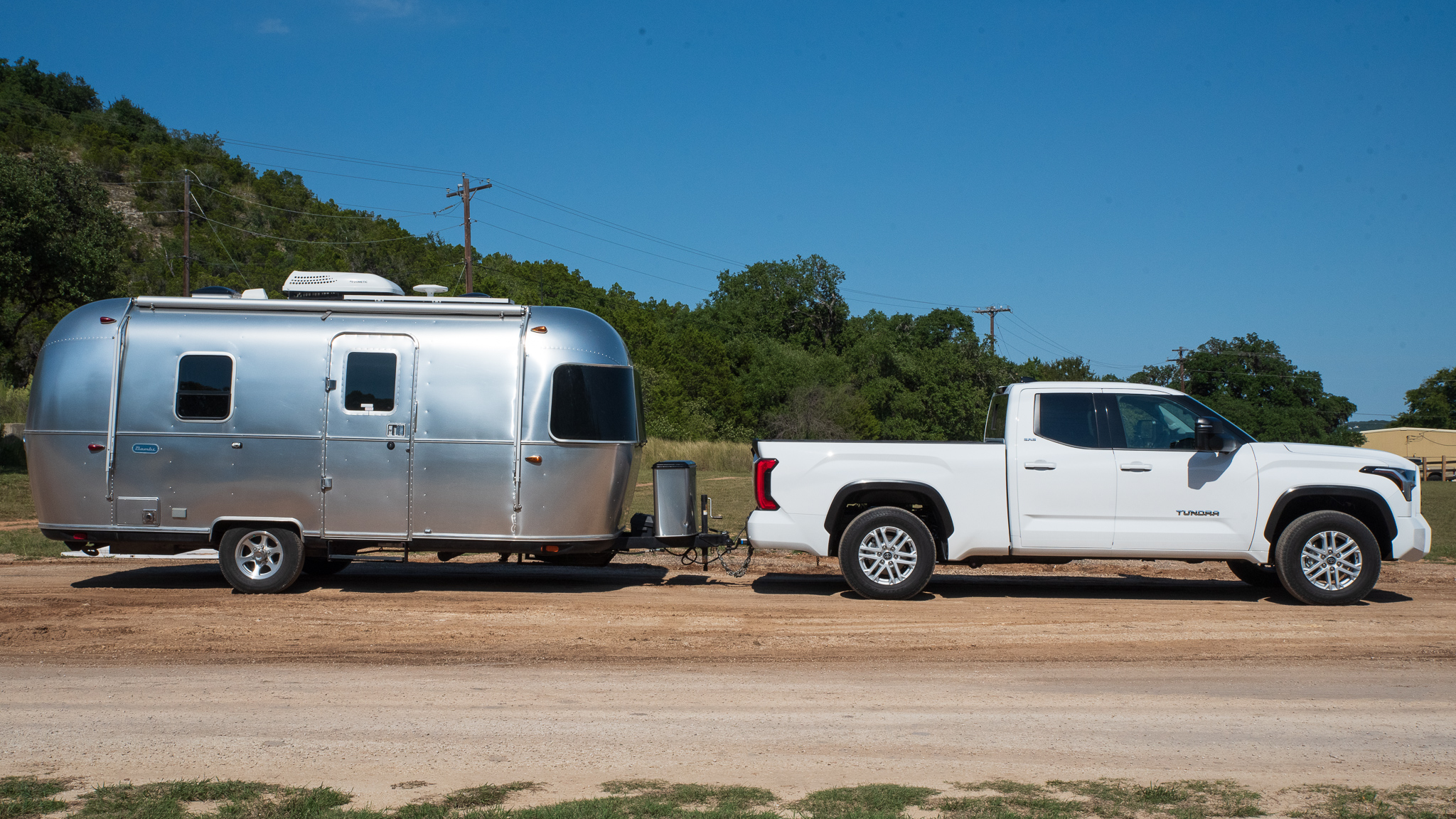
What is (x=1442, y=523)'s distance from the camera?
795 inches

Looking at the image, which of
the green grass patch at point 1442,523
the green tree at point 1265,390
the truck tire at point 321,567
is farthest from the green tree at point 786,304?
the truck tire at point 321,567

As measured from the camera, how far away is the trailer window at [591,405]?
10.2m

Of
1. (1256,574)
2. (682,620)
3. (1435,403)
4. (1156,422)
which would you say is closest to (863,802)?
(682,620)

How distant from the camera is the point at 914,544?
32.8ft

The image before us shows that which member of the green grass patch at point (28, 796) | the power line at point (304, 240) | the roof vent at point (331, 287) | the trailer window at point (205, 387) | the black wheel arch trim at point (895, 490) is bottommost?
the green grass patch at point (28, 796)

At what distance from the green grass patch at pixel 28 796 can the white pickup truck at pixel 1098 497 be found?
6.42m

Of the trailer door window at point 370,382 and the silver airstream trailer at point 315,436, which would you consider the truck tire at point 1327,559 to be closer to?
the silver airstream trailer at point 315,436

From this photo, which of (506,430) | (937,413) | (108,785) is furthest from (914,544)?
(937,413)

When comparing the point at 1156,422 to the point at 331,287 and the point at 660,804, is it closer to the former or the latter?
Answer: the point at 660,804

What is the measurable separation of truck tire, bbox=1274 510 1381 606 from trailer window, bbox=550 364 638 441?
6.79 metres

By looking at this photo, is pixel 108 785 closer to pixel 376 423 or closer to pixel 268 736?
pixel 268 736

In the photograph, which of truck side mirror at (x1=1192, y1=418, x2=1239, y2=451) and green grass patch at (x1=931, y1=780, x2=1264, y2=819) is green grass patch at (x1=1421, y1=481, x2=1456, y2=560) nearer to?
truck side mirror at (x1=1192, y1=418, x2=1239, y2=451)

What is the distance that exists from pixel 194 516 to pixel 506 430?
11.2ft

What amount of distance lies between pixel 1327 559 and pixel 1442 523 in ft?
44.8
